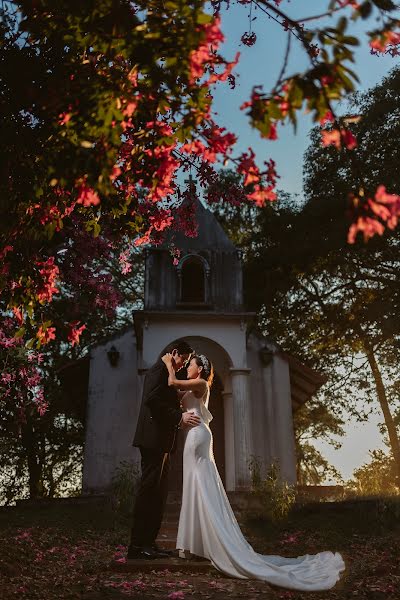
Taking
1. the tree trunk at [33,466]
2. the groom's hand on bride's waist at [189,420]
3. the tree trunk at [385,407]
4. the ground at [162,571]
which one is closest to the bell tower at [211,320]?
the ground at [162,571]

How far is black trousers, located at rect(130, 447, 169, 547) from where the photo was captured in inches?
233

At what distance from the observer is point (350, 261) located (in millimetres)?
21016

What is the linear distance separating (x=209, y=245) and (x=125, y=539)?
1080 centimetres

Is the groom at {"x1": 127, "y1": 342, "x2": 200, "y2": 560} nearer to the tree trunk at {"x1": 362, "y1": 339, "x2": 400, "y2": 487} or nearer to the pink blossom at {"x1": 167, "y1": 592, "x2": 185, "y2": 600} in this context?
the pink blossom at {"x1": 167, "y1": 592, "x2": 185, "y2": 600}

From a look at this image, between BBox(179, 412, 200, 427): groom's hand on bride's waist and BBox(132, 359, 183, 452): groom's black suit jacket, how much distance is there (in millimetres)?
Result: 256

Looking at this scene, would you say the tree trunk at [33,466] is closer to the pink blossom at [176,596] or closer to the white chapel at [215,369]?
the white chapel at [215,369]

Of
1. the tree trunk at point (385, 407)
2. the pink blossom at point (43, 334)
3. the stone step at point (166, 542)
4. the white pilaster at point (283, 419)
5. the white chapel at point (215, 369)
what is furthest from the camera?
the tree trunk at point (385, 407)

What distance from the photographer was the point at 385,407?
22859 mm

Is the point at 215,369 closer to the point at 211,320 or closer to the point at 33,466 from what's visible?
the point at 211,320

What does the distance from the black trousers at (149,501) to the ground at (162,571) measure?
1.41 ft

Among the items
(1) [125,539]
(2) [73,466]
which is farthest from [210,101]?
(2) [73,466]

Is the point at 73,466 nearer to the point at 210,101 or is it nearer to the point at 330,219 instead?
the point at 330,219

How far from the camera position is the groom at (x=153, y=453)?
19.4 ft

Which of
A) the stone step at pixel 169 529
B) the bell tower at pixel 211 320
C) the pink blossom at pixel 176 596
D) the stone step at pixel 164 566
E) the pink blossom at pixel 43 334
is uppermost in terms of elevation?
the bell tower at pixel 211 320
